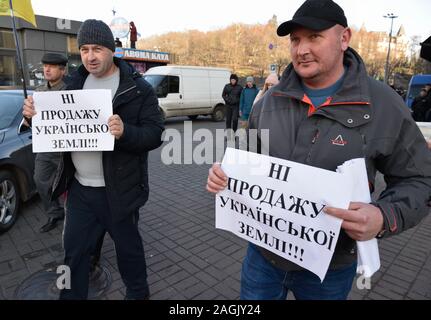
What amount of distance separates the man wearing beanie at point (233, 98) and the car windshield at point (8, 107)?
7.64m

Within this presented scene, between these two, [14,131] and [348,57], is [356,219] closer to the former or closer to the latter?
[348,57]

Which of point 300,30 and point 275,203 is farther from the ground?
point 300,30

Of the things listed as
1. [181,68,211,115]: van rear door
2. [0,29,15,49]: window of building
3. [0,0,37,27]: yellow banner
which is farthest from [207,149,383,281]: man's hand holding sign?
[0,29,15,49]: window of building

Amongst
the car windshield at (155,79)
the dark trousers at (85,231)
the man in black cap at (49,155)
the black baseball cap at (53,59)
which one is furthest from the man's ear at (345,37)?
the car windshield at (155,79)

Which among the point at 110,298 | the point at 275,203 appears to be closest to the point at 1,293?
the point at 110,298

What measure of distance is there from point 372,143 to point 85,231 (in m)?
1.99

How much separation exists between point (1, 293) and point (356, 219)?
2998 millimetres

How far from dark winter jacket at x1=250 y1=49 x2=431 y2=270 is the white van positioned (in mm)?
12866

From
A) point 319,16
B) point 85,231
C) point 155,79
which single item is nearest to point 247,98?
point 155,79

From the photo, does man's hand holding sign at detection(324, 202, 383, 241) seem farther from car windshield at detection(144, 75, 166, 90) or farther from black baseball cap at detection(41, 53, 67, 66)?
car windshield at detection(144, 75, 166, 90)

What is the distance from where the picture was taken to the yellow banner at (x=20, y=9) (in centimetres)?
288

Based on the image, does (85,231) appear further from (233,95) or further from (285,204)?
(233,95)

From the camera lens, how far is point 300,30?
150 cm

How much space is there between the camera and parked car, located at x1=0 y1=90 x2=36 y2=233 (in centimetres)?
406
